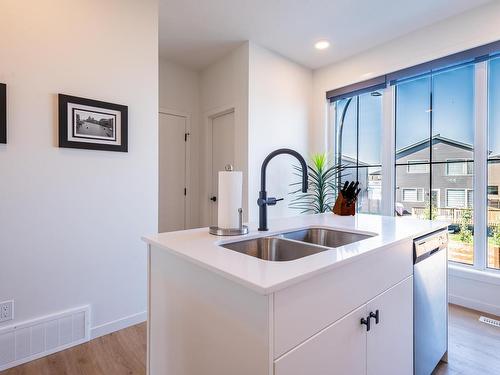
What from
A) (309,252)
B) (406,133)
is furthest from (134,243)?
(406,133)

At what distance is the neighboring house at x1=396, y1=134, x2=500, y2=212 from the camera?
2.64 meters

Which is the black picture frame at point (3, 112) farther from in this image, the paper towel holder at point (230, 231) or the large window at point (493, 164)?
the large window at point (493, 164)

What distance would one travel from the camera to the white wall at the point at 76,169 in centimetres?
169

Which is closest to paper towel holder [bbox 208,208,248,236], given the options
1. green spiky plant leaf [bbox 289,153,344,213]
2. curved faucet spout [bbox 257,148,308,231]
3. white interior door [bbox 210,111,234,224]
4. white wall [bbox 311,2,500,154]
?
curved faucet spout [bbox 257,148,308,231]

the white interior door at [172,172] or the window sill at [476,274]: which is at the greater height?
the white interior door at [172,172]

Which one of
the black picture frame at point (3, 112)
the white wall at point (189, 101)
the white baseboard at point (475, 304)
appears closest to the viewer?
the black picture frame at point (3, 112)

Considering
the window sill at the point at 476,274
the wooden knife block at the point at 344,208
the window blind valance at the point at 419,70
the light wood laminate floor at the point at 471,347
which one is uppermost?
the window blind valance at the point at 419,70

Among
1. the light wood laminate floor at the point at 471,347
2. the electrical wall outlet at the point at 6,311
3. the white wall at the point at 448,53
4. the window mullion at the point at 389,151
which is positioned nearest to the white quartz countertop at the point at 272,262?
the light wood laminate floor at the point at 471,347

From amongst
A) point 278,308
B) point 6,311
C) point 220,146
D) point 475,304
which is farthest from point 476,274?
point 6,311

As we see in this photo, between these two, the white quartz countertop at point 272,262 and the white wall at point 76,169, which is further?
the white wall at point 76,169

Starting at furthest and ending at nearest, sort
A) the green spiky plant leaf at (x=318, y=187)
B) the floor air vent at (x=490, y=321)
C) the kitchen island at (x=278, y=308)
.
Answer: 1. the green spiky plant leaf at (x=318, y=187)
2. the floor air vent at (x=490, y=321)
3. the kitchen island at (x=278, y=308)

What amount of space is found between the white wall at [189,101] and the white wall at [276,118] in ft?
3.69

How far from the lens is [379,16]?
2633 mm

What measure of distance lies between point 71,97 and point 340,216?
2048 millimetres
